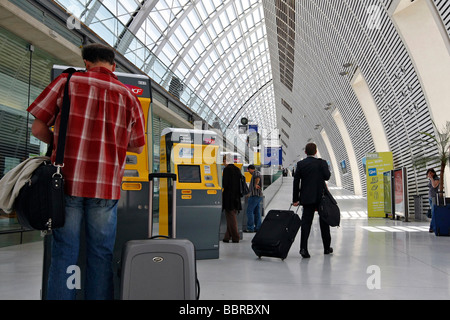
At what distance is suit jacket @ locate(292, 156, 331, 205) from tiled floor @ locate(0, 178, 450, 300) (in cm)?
96

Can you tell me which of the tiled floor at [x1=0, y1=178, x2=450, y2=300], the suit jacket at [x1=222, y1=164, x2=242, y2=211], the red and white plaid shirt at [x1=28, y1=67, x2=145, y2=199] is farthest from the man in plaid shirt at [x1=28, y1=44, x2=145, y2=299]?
the suit jacket at [x1=222, y1=164, x2=242, y2=211]

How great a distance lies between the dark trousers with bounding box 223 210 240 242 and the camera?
27.6ft

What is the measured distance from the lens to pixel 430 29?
1234 centimetres

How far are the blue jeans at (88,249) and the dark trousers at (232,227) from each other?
5.91 meters

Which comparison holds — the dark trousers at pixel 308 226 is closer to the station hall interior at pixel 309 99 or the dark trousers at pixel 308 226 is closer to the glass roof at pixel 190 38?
Result: the station hall interior at pixel 309 99

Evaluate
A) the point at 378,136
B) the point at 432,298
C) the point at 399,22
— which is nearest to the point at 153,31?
the point at 378,136

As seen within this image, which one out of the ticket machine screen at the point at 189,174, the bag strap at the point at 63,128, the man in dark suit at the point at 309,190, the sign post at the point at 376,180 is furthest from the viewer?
the sign post at the point at 376,180

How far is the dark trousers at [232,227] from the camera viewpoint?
8422 mm

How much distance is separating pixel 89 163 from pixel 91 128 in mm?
214

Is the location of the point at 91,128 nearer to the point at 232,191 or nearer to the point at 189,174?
the point at 189,174

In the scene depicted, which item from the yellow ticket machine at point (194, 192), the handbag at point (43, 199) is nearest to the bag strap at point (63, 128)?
the handbag at point (43, 199)

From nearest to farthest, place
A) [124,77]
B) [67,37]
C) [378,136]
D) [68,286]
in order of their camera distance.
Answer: [68,286], [124,77], [67,37], [378,136]

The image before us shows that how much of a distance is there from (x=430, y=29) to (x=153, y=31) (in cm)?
1823
